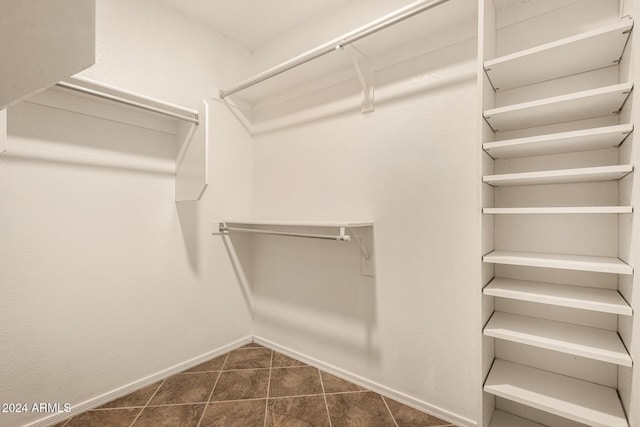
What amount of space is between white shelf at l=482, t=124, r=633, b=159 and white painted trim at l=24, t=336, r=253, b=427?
218 cm

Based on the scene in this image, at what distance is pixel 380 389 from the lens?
1.76m

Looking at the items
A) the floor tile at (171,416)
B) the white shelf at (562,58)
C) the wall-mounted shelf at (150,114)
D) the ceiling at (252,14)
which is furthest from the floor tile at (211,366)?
the ceiling at (252,14)

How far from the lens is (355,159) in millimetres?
1894

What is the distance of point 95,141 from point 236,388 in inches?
64.9

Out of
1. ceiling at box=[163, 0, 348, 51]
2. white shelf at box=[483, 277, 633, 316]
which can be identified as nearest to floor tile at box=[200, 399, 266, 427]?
white shelf at box=[483, 277, 633, 316]

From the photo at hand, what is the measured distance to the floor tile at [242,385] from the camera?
5.67ft

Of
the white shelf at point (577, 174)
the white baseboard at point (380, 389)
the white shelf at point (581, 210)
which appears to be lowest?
the white baseboard at point (380, 389)

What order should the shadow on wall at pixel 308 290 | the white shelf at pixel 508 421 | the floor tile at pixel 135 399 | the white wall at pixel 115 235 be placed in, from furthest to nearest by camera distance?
the shadow on wall at pixel 308 290, the floor tile at pixel 135 399, the white wall at pixel 115 235, the white shelf at pixel 508 421

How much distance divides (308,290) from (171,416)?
3.42 feet

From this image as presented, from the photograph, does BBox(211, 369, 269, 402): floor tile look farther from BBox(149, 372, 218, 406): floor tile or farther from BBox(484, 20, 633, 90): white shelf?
BBox(484, 20, 633, 90): white shelf

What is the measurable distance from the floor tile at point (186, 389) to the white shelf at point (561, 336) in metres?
1.60

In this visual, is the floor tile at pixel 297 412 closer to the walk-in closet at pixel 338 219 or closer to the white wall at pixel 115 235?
the walk-in closet at pixel 338 219

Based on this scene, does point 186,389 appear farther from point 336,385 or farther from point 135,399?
point 336,385

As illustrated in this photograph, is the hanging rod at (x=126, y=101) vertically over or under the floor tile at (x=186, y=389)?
over
